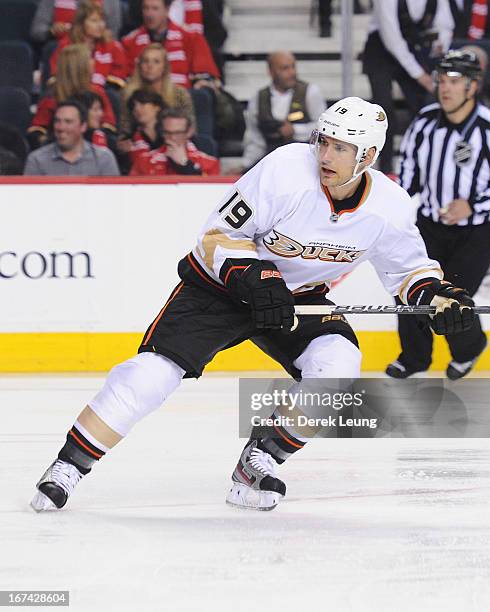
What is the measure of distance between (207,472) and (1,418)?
1075 mm

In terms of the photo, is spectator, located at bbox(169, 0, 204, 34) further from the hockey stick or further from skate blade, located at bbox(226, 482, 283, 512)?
skate blade, located at bbox(226, 482, 283, 512)

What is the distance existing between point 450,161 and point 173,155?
4.22 feet

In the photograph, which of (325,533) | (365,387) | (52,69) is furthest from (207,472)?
(52,69)

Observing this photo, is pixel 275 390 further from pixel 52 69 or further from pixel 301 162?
pixel 52 69

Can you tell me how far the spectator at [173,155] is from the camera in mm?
5711

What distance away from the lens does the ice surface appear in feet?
8.59

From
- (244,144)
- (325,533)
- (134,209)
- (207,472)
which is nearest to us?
(325,533)

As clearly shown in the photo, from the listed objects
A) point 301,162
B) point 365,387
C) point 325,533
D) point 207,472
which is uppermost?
point 301,162

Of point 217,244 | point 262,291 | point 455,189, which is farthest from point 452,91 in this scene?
point 262,291

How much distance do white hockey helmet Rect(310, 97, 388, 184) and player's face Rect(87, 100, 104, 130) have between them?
2826mm

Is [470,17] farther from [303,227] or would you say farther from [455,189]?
[303,227]

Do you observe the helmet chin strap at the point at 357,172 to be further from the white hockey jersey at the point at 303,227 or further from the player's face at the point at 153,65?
the player's face at the point at 153,65

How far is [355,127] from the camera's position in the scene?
311 centimetres

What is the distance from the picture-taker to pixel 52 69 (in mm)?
6316
